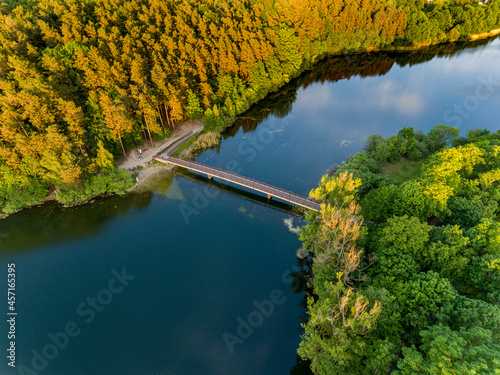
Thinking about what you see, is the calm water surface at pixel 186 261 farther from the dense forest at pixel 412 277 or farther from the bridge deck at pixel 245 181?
the dense forest at pixel 412 277

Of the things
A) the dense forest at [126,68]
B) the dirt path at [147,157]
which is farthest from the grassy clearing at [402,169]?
the dirt path at [147,157]

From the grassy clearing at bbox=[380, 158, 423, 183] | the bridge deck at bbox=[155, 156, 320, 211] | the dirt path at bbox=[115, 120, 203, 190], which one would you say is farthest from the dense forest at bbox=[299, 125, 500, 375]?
the dirt path at bbox=[115, 120, 203, 190]

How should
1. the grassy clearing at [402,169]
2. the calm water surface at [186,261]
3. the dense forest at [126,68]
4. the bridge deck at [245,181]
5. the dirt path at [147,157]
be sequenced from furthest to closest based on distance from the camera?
the dirt path at [147,157], the grassy clearing at [402,169], the dense forest at [126,68], the bridge deck at [245,181], the calm water surface at [186,261]

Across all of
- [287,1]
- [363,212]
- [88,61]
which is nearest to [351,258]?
[363,212]

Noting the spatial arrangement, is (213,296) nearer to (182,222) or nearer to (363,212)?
(182,222)

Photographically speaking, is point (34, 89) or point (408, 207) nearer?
point (408, 207)

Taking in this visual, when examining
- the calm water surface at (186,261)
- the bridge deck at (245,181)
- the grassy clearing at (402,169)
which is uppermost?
the grassy clearing at (402,169)

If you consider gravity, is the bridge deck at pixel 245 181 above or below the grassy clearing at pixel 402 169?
below
